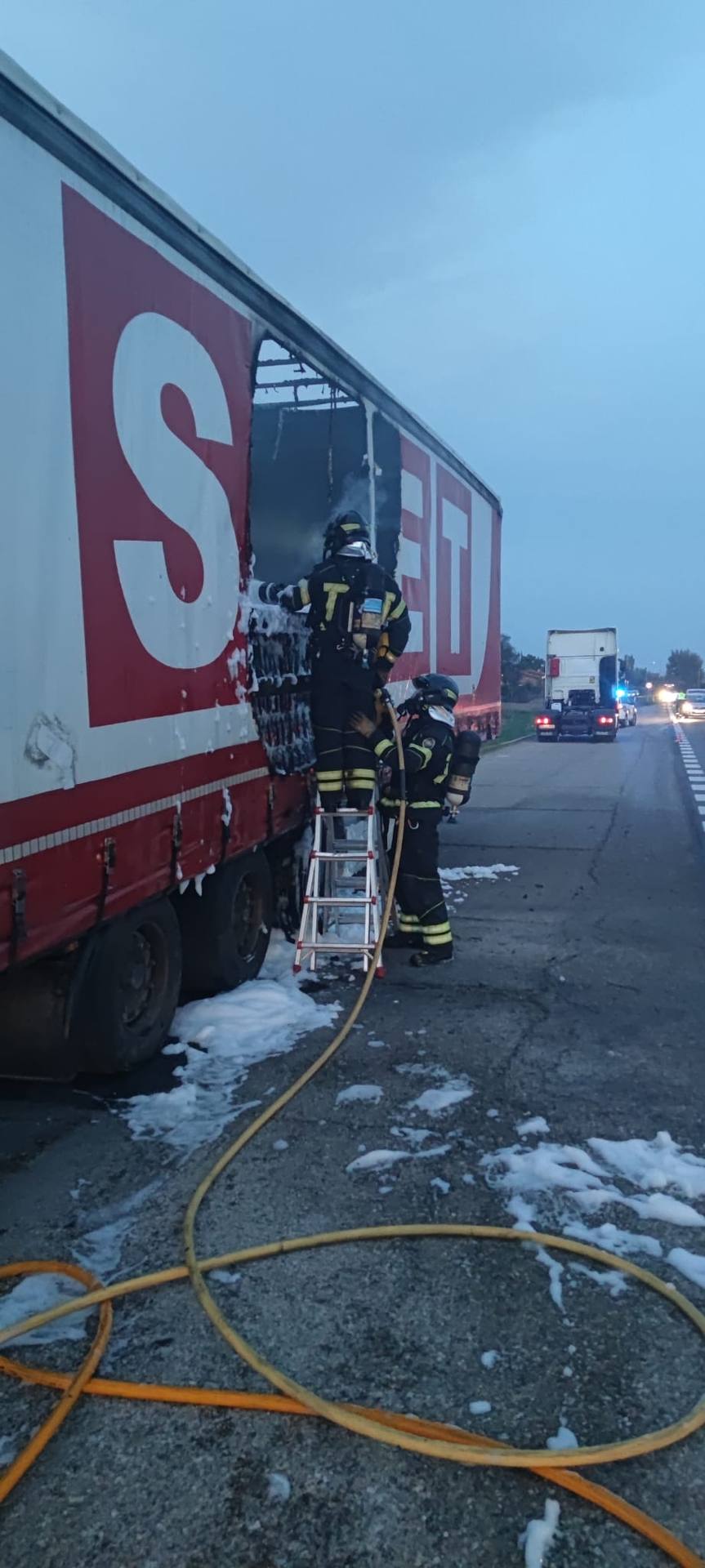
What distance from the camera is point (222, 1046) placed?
5.36m

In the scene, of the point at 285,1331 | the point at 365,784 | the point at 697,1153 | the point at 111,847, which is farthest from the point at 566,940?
the point at 285,1331

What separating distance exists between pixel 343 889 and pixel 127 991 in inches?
95.6

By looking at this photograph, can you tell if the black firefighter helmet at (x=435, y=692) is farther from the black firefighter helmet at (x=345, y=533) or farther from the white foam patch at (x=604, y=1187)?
the white foam patch at (x=604, y=1187)

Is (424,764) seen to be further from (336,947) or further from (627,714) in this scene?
(627,714)

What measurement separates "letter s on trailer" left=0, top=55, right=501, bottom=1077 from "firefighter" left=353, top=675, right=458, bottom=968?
73 centimetres

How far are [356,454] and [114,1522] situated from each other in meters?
7.14

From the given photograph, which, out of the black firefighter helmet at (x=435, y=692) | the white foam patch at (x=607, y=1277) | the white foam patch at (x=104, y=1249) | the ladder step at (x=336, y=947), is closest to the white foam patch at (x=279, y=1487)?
the white foam patch at (x=104, y=1249)

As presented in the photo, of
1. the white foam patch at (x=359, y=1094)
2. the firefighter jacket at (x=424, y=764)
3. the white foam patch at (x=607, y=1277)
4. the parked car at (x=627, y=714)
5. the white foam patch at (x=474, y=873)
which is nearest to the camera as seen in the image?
the white foam patch at (x=607, y=1277)

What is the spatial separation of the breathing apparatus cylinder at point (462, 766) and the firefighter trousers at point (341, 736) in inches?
25.6

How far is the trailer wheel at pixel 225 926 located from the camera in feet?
19.1

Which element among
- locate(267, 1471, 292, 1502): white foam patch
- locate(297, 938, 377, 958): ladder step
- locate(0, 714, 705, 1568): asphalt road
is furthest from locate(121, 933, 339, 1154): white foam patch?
locate(267, 1471, 292, 1502): white foam patch

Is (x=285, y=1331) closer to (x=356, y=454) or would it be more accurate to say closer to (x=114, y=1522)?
(x=114, y=1522)

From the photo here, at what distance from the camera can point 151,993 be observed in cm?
524

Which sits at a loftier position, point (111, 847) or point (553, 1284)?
point (111, 847)
